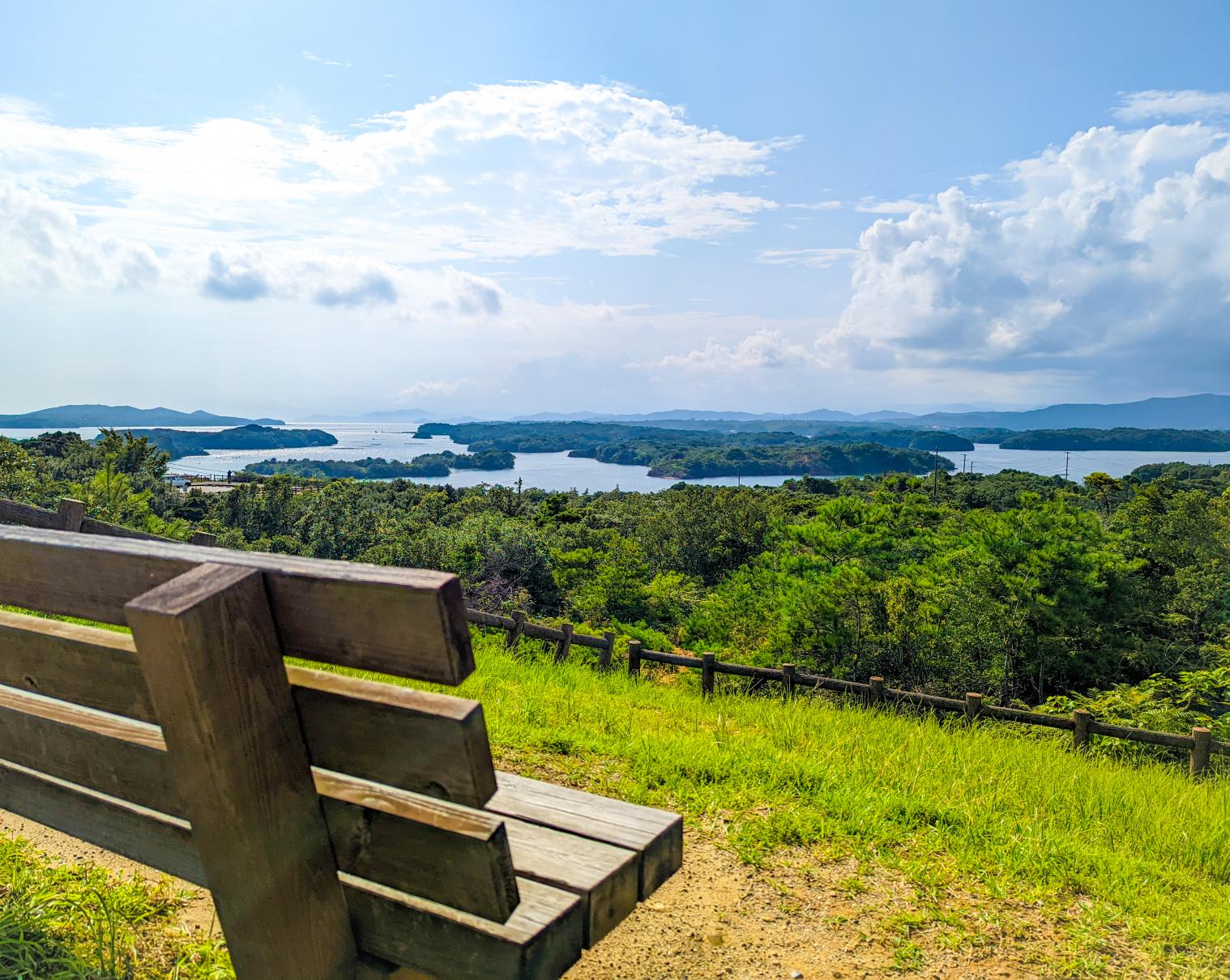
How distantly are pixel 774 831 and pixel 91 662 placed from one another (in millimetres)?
2660

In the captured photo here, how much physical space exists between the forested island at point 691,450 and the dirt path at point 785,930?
124467 mm

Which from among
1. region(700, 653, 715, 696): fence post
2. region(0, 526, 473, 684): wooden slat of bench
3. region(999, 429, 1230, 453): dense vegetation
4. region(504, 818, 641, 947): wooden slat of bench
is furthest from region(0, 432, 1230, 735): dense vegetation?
region(999, 429, 1230, 453): dense vegetation

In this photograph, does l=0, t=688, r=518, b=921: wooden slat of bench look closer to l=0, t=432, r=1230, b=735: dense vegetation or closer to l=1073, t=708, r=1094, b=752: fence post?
l=1073, t=708, r=1094, b=752: fence post

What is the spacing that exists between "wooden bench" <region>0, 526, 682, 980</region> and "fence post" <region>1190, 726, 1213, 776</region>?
902 centimetres

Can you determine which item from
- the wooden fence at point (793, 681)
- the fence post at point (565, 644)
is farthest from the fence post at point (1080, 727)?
the fence post at point (565, 644)

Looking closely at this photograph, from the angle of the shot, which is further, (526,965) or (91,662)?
(91,662)

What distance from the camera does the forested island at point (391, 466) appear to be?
95.6 meters

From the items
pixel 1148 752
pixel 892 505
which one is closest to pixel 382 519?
pixel 892 505

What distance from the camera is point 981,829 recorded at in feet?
10.8

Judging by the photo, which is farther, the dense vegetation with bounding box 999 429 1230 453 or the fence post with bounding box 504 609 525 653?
the dense vegetation with bounding box 999 429 1230 453

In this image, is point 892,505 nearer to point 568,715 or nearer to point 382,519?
point 382,519

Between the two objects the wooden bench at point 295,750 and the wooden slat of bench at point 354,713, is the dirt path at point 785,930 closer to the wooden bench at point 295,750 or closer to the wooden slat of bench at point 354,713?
the wooden bench at point 295,750

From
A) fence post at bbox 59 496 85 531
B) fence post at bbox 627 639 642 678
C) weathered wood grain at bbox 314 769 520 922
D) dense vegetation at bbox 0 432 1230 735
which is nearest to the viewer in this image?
weathered wood grain at bbox 314 769 520 922

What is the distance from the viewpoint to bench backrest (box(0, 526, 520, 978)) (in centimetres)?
105
